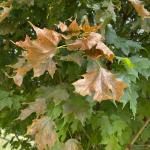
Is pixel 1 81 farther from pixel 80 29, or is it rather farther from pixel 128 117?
pixel 80 29

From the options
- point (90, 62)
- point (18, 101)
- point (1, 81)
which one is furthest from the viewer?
point (1, 81)

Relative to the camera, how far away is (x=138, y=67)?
1.60 metres

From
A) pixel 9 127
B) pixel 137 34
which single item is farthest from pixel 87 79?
pixel 9 127

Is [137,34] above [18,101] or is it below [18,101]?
above

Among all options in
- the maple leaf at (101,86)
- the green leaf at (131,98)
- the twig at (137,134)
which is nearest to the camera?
the maple leaf at (101,86)

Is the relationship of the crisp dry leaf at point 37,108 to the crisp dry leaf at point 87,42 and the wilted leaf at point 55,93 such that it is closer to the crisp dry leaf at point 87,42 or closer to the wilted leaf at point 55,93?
the wilted leaf at point 55,93

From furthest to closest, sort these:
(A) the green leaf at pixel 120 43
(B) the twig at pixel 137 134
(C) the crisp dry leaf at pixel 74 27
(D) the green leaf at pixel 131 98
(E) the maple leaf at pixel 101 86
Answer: (B) the twig at pixel 137 134, (A) the green leaf at pixel 120 43, (D) the green leaf at pixel 131 98, (C) the crisp dry leaf at pixel 74 27, (E) the maple leaf at pixel 101 86

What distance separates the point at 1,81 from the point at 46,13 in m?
0.43

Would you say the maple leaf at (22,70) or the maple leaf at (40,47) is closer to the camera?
the maple leaf at (40,47)

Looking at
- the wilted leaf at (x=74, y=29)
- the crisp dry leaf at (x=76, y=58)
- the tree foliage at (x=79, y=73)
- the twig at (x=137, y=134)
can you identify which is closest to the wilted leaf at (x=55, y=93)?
the tree foliage at (x=79, y=73)

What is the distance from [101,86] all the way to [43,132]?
36cm

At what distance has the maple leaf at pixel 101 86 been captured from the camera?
4.17ft

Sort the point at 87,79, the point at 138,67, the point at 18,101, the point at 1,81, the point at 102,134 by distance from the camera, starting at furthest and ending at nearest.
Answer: the point at 1,81, the point at 18,101, the point at 102,134, the point at 138,67, the point at 87,79

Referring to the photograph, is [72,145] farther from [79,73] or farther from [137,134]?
[137,134]
